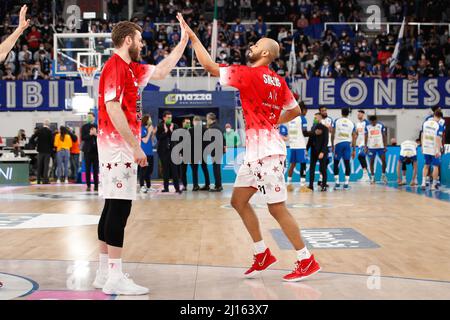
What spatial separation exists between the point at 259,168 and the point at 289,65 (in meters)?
20.6

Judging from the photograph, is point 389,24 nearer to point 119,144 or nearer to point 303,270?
point 303,270

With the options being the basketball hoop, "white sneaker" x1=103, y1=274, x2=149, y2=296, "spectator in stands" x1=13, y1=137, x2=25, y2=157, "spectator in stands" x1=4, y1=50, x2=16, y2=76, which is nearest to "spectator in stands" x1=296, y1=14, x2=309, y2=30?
the basketball hoop

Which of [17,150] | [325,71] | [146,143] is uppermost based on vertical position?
[325,71]

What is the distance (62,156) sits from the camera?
66.6ft

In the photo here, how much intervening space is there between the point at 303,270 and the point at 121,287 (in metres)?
1.47

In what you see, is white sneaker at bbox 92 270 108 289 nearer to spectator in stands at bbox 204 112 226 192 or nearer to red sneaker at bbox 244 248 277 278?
red sneaker at bbox 244 248 277 278

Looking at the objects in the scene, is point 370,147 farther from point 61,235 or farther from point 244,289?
point 244,289

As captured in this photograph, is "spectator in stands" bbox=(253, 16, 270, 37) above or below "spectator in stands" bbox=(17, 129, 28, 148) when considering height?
above

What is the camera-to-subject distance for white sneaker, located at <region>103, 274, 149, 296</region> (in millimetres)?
4699

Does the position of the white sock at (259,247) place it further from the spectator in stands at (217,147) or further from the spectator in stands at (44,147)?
the spectator in stands at (44,147)

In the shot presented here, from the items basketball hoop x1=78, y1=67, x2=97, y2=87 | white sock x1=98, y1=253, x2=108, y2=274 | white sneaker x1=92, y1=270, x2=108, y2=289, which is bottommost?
white sneaker x1=92, y1=270, x2=108, y2=289

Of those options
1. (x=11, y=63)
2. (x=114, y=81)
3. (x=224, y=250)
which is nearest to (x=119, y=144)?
(x=114, y=81)

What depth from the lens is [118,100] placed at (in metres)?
4.70

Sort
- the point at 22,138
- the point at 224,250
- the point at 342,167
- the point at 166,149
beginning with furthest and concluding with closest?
the point at 22,138 < the point at 342,167 < the point at 166,149 < the point at 224,250
